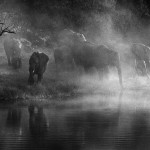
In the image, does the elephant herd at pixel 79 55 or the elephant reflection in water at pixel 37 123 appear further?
the elephant herd at pixel 79 55

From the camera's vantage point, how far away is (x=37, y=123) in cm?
2769

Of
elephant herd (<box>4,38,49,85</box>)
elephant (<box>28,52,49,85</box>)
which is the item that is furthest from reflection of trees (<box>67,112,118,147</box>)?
elephant (<box>28,52,49,85</box>)

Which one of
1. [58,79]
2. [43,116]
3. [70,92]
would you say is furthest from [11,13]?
[43,116]

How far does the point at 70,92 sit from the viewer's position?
132 ft

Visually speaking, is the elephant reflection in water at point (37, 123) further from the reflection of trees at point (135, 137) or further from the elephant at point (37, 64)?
the elephant at point (37, 64)

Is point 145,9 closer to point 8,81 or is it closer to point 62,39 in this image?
point 62,39

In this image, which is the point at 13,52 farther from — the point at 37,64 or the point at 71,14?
the point at 71,14

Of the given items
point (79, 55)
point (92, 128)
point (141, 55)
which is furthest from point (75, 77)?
point (92, 128)

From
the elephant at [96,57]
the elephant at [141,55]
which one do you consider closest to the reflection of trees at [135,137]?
the elephant at [96,57]

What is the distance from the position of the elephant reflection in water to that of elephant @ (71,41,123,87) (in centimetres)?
1776

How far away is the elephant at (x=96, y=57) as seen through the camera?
5038cm

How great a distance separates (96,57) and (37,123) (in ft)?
75.7

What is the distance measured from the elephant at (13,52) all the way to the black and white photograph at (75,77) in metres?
0.06

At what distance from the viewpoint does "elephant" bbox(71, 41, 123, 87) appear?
50375 mm
